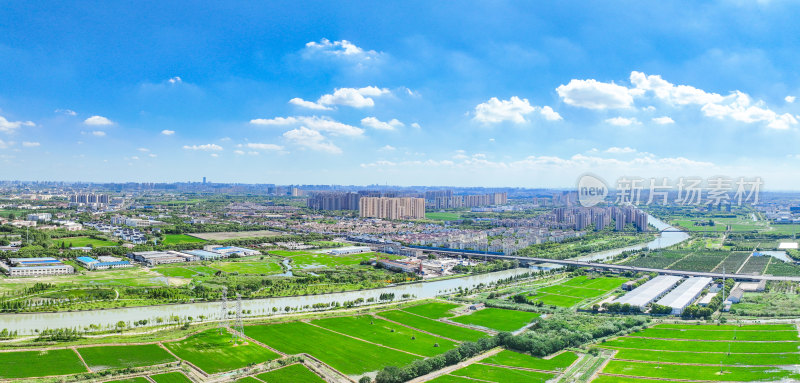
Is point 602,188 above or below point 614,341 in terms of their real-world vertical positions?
above

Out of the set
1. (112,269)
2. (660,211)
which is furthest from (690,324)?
(660,211)

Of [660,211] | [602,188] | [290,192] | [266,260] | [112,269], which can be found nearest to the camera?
[112,269]

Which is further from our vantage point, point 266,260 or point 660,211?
point 660,211

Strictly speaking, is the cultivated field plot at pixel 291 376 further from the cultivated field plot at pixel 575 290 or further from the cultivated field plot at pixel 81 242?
the cultivated field plot at pixel 81 242

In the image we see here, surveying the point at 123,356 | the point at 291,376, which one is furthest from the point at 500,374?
the point at 123,356

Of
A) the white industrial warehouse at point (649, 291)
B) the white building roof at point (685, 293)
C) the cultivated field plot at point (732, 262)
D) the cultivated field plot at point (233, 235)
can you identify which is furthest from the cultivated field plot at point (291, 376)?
the cultivated field plot at point (233, 235)

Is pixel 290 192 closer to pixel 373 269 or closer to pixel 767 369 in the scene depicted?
pixel 373 269

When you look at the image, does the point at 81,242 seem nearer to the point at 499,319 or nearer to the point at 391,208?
the point at 499,319
